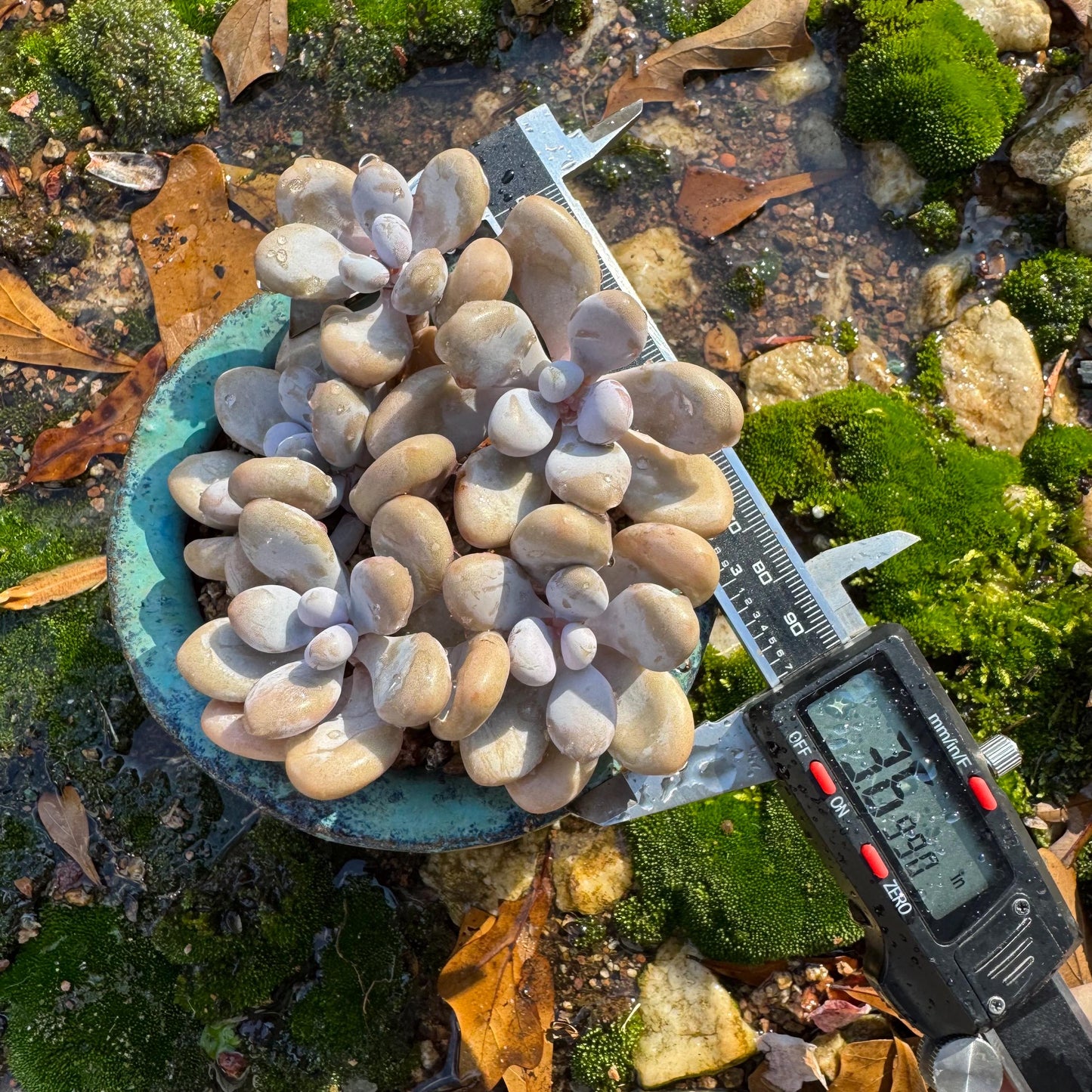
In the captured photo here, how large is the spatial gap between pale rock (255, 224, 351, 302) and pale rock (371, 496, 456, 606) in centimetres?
30

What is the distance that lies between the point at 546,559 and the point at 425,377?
0.29 metres

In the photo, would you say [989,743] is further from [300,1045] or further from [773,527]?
[300,1045]

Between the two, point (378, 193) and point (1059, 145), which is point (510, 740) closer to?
point (378, 193)

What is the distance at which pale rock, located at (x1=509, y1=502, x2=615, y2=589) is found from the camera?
3.38 ft

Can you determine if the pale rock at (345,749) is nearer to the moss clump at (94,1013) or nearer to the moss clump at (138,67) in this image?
the moss clump at (94,1013)

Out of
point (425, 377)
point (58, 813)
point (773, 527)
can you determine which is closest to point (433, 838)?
point (425, 377)

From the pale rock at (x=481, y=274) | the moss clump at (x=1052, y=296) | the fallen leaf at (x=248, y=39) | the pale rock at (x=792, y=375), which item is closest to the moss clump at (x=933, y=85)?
the moss clump at (x=1052, y=296)

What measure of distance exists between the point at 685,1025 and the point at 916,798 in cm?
85

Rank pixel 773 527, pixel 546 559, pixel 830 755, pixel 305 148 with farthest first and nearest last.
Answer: pixel 305 148, pixel 773 527, pixel 830 755, pixel 546 559

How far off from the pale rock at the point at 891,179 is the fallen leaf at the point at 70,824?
245 centimetres

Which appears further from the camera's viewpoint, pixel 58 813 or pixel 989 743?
pixel 58 813

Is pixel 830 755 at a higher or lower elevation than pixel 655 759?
lower

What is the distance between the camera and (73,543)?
6.89ft

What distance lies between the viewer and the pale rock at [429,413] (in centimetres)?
112
